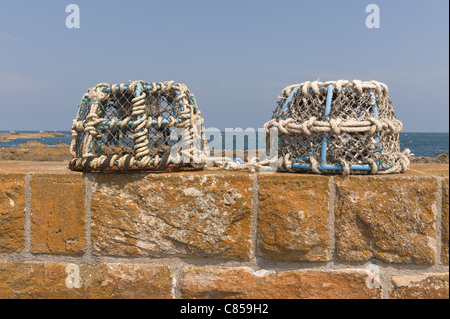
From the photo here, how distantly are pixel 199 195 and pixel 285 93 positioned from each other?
0.69m

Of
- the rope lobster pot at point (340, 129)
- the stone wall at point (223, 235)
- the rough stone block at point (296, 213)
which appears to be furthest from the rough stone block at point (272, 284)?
the rope lobster pot at point (340, 129)

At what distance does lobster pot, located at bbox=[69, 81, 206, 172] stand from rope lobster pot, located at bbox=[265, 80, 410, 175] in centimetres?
44

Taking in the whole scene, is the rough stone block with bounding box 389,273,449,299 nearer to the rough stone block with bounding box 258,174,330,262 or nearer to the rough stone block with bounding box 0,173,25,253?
the rough stone block with bounding box 258,174,330,262

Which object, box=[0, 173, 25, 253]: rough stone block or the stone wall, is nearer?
the stone wall

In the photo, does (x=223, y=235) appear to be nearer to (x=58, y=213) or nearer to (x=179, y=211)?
(x=179, y=211)

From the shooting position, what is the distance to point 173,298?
1684mm

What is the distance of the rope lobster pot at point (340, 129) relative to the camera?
1559 millimetres

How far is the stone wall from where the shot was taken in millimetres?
1563

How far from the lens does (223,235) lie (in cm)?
163

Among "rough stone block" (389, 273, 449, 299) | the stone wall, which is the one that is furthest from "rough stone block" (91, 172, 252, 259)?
"rough stone block" (389, 273, 449, 299)

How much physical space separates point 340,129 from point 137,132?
93 cm

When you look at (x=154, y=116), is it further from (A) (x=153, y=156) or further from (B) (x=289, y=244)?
(B) (x=289, y=244)

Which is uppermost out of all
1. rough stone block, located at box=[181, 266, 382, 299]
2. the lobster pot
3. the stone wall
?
the lobster pot

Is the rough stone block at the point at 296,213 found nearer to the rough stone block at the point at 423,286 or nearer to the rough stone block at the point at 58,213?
the rough stone block at the point at 423,286
